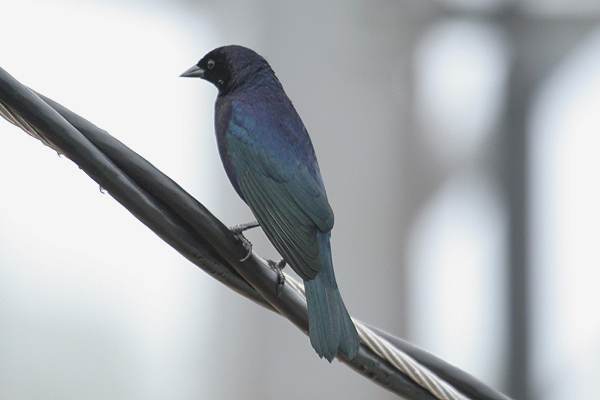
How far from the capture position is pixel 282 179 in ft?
6.32

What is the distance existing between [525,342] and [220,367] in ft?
10.5

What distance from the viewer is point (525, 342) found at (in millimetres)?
7957

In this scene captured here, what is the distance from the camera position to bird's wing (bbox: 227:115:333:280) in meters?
1.74

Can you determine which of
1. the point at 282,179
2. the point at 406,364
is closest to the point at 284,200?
the point at 282,179

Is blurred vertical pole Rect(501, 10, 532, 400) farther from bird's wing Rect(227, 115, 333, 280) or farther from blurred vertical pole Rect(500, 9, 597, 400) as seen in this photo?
bird's wing Rect(227, 115, 333, 280)

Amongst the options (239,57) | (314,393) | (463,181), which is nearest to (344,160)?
(463,181)

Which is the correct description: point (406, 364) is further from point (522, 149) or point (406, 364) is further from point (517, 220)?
point (522, 149)

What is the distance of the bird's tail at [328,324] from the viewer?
153 centimetres

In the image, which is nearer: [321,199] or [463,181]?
[321,199]

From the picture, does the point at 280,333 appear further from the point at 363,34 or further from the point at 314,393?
the point at 363,34

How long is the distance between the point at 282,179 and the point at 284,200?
0.08 metres

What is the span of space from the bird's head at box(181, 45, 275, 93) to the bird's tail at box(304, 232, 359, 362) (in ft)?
2.74

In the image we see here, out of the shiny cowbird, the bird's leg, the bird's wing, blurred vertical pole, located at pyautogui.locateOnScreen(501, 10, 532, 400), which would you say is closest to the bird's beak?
the shiny cowbird

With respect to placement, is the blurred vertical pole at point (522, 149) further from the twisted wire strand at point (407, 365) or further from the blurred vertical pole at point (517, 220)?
the twisted wire strand at point (407, 365)
